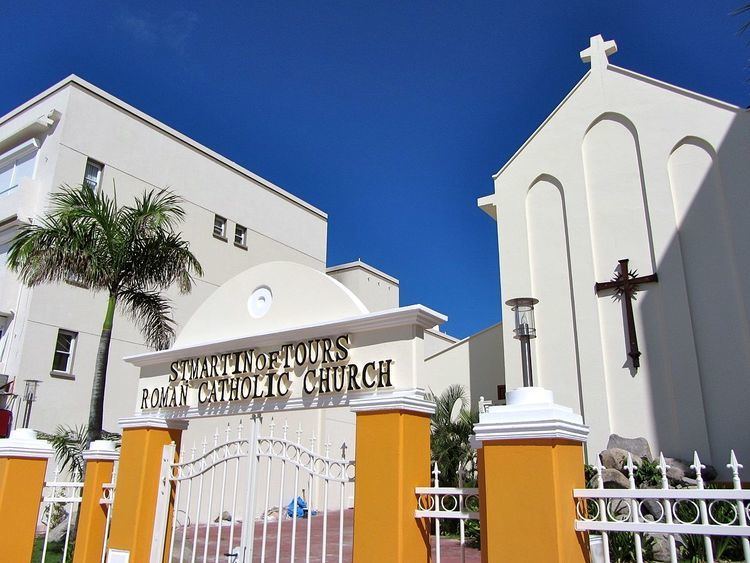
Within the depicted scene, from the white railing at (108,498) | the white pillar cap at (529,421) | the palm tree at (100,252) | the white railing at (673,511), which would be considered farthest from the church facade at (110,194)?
the white railing at (673,511)

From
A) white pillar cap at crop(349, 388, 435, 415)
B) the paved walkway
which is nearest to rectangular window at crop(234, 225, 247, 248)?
the paved walkway

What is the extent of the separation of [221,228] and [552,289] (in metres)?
12.9

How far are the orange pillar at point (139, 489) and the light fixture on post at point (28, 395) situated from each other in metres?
7.19

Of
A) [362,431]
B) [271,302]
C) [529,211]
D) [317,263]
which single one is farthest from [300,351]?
[317,263]

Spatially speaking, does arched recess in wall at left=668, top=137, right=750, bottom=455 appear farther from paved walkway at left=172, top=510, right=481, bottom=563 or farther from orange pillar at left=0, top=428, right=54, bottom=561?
orange pillar at left=0, top=428, right=54, bottom=561

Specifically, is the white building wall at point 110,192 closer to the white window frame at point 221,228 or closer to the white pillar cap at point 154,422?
the white window frame at point 221,228

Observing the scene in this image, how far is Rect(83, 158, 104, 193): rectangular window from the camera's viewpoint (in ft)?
58.4

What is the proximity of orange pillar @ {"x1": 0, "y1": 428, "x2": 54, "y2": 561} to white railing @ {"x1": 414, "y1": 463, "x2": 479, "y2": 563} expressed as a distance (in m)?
5.66

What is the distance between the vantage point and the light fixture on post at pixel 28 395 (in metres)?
13.8

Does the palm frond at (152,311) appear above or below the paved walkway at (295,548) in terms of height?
above

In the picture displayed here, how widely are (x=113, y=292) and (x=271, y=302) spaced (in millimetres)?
5647

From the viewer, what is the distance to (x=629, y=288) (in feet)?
42.5

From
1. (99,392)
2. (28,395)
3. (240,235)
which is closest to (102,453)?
(99,392)

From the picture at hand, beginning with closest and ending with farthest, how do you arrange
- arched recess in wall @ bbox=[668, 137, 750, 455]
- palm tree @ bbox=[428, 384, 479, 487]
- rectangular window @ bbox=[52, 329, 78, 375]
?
arched recess in wall @ bbox=[668, 137, 750, 455]
palm tree @ bbox=[428, 384, 479, 487]
rectangular window @ bbox=[52, 329, 78, 375]
